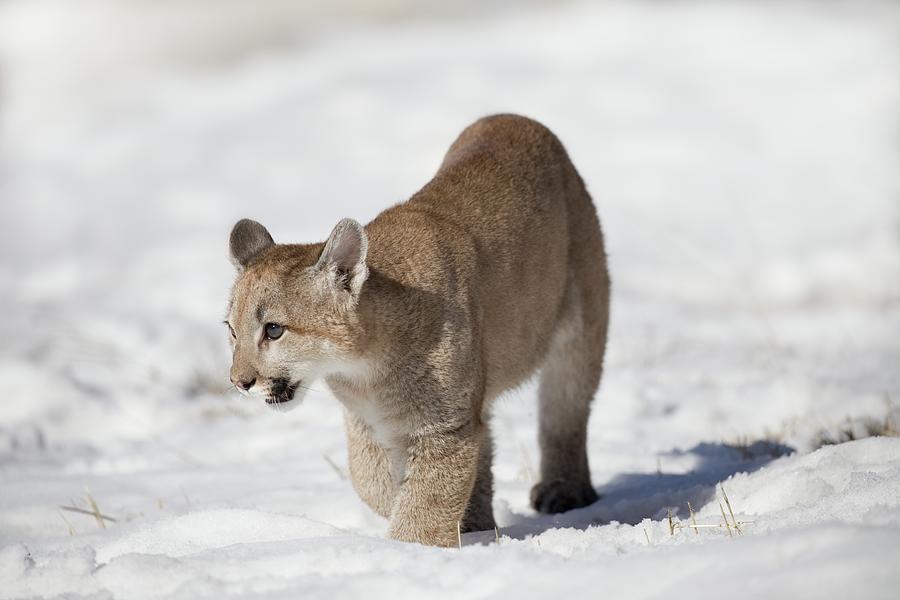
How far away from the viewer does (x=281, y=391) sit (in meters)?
4.33

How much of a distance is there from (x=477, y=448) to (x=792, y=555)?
6.01ft

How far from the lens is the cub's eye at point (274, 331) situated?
14.2ft

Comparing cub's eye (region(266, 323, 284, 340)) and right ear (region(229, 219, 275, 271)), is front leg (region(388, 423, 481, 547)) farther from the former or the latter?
right ear (region(229, 219, 275, 271))

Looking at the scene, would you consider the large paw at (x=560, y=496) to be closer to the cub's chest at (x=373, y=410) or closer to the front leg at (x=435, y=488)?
the front leg at (x=435, y=488)

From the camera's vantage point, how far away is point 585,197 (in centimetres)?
604

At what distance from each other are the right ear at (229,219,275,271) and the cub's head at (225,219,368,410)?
318mm

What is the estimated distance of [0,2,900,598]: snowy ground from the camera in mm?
3584

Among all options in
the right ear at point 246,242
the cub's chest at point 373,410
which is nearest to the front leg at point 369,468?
the cub's chest at point 373,410

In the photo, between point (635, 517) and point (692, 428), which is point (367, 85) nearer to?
point (692, 428)

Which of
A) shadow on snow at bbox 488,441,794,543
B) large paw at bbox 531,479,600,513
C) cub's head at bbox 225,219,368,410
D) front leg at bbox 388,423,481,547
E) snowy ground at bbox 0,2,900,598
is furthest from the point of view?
large paw at bbox 531,479,600,513

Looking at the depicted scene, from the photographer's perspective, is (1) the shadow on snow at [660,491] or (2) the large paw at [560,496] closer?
(1) the shadow on snow at [660,491]

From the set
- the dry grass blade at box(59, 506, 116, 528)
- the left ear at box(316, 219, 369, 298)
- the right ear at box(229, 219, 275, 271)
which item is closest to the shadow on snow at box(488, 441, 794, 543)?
the left ear at box(316, 219, 369, 298)

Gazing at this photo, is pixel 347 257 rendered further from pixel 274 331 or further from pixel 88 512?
pixel 88 512

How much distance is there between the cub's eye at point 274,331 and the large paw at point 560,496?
6.34ft
